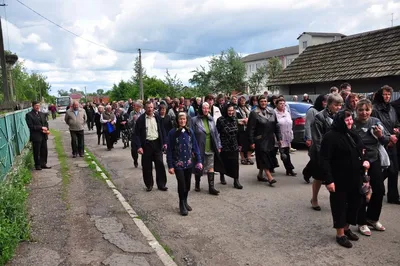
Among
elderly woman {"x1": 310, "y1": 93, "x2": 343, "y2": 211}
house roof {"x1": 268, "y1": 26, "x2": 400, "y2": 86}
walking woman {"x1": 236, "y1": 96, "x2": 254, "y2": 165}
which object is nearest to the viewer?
elderly woman {"x1": 310, "y1": 93, "x2": 343, "y2": 211}

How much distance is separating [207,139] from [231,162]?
0.73 meters

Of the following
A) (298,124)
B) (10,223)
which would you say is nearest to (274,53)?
(298,124)

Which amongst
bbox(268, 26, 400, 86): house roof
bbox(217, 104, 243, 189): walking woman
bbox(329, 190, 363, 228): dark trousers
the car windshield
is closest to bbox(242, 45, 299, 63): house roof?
bbox(268, 26, 400, 86): house roof

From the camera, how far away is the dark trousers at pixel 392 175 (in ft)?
19.5

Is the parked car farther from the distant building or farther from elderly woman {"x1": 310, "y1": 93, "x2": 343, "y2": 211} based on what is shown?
the distant building

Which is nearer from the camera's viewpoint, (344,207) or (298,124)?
(344,207)

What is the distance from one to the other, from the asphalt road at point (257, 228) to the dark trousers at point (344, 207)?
0.30m

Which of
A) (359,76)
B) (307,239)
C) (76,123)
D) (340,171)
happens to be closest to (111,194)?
(307,239)

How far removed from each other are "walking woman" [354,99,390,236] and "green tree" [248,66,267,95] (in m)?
44.2

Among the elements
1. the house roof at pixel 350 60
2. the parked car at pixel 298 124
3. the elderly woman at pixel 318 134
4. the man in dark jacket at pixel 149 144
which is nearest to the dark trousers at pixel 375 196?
the elderly woman at pixel 318 134

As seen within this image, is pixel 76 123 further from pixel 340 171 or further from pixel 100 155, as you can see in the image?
pixel 340 171

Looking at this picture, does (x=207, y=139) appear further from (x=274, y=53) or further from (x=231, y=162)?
(x=274, y=53)

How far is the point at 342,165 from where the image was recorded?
4.57 metres

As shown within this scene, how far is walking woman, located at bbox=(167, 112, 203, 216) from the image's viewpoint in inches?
246
